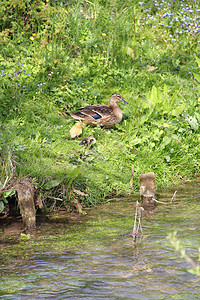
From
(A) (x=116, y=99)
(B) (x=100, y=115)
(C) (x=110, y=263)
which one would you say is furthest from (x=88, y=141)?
(C) (x=110, y=263)

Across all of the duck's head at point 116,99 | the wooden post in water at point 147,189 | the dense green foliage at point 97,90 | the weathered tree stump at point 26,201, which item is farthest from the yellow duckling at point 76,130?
the weathered tree stump at point 26,201

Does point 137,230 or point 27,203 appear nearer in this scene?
point 137,230

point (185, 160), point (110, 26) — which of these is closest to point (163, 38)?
point (110, 26)

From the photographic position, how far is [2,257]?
4.66 m

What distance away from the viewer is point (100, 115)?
7.97m

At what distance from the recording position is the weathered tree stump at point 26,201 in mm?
5406

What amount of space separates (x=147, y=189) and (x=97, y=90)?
3.48 m

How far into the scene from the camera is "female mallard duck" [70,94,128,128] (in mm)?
7938

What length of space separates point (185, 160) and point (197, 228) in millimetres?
2478

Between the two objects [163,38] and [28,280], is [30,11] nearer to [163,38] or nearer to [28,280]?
[163,38]

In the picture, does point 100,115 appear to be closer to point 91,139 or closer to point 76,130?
point 76,130

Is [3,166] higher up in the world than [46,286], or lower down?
higher up

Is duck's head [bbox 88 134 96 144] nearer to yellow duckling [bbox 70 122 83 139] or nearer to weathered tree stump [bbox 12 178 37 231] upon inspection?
yellow duckling [bbox 70 122 83 139]

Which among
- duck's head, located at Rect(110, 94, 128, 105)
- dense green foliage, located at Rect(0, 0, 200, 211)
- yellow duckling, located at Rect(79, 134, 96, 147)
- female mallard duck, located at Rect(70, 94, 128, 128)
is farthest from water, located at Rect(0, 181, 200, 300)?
duck's head, located at Rect(110, 94, 128, 105)
